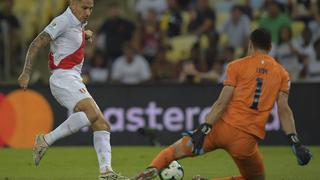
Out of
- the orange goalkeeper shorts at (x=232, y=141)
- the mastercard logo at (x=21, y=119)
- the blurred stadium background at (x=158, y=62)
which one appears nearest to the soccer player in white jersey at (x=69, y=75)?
the orange goalkeeper shorts at (x=232, y=141)

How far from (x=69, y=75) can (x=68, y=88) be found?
0.64 ft

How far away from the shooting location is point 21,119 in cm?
1766

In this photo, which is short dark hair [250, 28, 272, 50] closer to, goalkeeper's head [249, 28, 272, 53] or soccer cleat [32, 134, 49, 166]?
goalkeeper's head [249, 28, 272, 53]

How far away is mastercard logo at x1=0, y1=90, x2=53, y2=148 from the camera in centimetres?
1761

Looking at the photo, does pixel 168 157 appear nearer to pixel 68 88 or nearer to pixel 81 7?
pixel 68 88

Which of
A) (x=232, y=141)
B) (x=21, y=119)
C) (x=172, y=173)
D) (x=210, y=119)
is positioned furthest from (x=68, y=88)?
(x=21, y=119)

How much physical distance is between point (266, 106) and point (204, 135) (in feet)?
2.55

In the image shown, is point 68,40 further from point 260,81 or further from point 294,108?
point 294,108

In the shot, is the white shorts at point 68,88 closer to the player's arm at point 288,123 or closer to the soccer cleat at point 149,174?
the soccer cleat at point 149,174

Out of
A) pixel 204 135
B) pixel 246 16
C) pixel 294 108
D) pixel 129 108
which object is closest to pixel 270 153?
pixel 294 108

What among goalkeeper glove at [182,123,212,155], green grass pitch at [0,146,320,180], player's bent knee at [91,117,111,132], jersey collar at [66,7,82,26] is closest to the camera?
goalkeeper glove at [182,123,212,155]

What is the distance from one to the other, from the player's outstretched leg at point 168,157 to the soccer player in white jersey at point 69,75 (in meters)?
1.26

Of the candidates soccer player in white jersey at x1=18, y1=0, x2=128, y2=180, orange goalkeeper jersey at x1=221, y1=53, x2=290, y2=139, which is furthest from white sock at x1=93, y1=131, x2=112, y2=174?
orange goalkeeper jersey at x1=221, y1=53, x2=290, y2=139

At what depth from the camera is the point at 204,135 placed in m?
8.65
